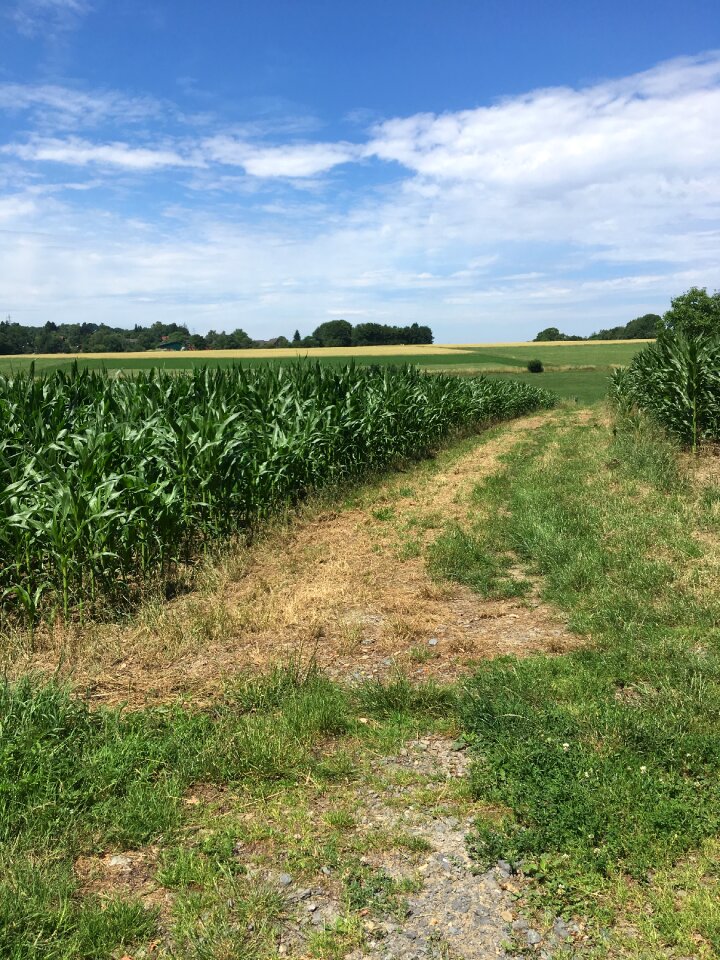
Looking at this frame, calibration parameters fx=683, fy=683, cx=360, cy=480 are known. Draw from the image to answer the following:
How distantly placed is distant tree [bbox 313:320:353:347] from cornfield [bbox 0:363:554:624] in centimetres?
6650

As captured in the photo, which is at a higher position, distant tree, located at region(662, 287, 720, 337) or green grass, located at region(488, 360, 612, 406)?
distant tree, located at region(662, 287, 720, 337)

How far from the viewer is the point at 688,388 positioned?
526 inches

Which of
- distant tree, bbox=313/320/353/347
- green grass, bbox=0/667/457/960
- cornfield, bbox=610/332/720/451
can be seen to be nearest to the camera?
green grass, bbox=0/667/457/960

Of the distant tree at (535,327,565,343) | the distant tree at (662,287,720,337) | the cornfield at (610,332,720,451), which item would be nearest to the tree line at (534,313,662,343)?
the distant tree at (535,327,565,343)

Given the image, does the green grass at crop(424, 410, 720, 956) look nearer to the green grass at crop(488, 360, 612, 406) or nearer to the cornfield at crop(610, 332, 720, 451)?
the cornfield at crop(610, 332, 720, 451)

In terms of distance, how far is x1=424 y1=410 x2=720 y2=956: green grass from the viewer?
9.89 feet

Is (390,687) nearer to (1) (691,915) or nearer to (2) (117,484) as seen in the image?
(1) (691,915)

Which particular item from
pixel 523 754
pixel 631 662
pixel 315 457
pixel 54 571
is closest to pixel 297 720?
pixel 523 754

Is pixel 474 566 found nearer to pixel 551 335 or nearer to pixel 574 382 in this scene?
pixel 574 382

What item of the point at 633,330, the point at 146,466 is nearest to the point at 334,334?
the point at 633,330

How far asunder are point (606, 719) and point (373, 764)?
139 cm

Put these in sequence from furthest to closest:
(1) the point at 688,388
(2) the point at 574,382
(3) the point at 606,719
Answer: (2) the point at 574,382, (1) the point at 688,388, (3) the point at 606,719

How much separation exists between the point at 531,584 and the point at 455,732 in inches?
124

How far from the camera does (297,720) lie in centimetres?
412
